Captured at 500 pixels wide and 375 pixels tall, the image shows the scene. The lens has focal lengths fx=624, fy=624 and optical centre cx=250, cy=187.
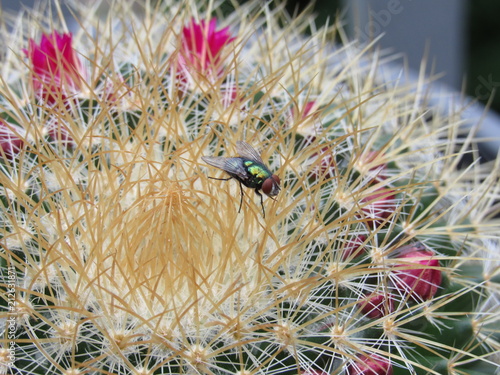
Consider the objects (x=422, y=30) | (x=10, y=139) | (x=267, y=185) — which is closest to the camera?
(x=267, y=185)

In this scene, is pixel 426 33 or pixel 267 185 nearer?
pixel 267 185

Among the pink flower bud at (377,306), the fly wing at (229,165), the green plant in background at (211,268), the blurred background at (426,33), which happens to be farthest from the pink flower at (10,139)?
the blurred background at (426,33)

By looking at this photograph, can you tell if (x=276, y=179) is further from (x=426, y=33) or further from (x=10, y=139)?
(x=426, y=33)

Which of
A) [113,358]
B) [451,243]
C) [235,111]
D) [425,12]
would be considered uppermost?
[425,12]

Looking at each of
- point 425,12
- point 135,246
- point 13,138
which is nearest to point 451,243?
point 135,246

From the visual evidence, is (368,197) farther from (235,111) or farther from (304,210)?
(235,111)

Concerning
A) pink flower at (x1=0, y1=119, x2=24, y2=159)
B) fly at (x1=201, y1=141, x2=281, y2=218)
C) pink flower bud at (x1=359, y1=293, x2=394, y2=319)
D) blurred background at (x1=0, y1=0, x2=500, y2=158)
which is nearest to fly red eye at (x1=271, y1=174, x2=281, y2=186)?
fly at (x1=201, y1=141, x2=281, y2=218)

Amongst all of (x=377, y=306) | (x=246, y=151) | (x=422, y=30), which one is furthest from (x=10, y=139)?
(x=422, y=30)

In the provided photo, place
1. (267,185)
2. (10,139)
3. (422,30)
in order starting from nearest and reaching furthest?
(267,185) < (10,139) < (422,30)
